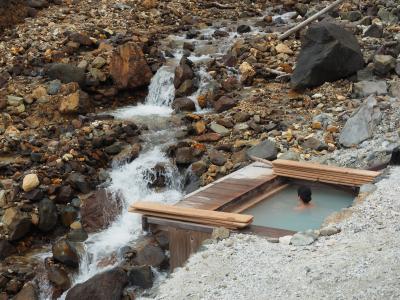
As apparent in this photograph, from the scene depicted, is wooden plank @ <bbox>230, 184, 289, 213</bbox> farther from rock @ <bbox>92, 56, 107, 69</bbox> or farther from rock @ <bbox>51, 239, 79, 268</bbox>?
rock @ <bbox>92, 56, 107, 69</bbox>

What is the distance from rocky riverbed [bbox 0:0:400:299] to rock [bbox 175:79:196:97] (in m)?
0.02

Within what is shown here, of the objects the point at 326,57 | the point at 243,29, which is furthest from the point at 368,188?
the point at 243,29

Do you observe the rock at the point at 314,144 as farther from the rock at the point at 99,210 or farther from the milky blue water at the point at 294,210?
the rock at the point at 99,210

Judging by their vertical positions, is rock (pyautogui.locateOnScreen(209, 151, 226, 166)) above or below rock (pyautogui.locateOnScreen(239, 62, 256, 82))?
below

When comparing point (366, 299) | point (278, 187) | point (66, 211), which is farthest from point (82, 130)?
point (366, 299)

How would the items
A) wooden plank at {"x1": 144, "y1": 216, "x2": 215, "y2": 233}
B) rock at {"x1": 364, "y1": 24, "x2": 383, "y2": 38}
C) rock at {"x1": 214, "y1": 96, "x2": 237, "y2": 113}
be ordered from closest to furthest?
wooden plank at {"x1": 144, "y1": 216, "x2": 215, "y2": 233}, rock at {"x1": 214, "y1": 96, "x2": 237, "y2": 113}, rock at {"x1": 364, "y1": 24, "x2": 383, "y2": 38}

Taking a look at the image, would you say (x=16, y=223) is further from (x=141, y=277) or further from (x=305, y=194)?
(x=305, y=194)

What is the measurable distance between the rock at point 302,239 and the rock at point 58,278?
4134 mm

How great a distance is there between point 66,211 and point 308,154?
391 cm

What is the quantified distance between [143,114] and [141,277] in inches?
219

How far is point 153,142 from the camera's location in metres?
12.0

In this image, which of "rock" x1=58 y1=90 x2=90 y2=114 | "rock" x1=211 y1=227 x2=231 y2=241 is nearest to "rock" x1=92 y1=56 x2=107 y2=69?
"rock" x1=58 y1=90 x2=90 y2=114

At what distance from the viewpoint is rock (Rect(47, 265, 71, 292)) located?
29.9 feet

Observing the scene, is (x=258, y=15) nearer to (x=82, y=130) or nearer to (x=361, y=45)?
(x=361, y=45)
